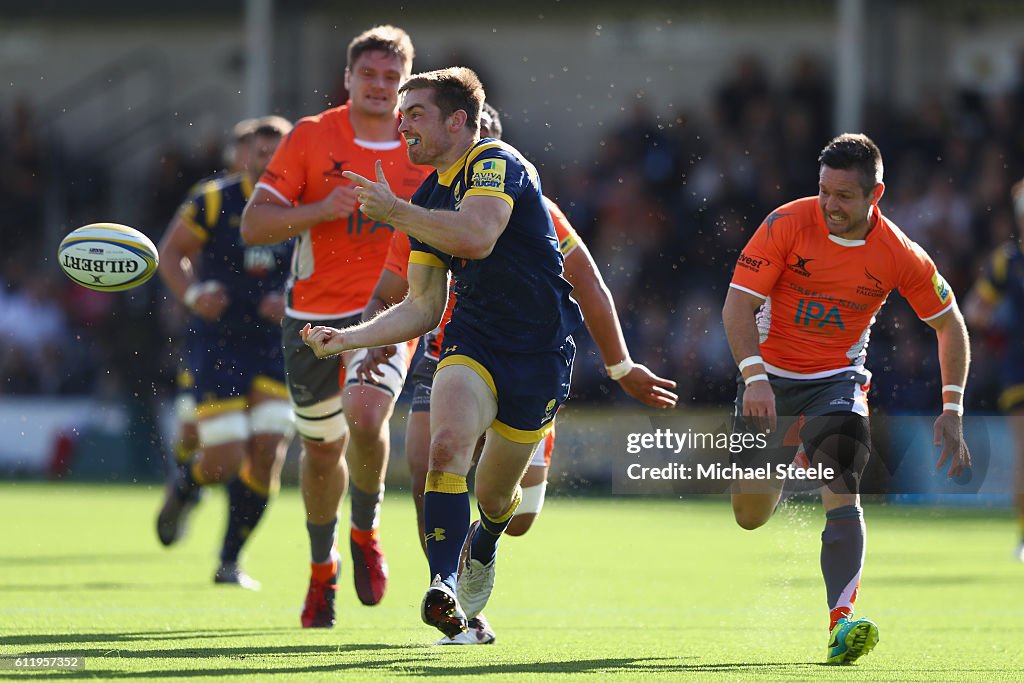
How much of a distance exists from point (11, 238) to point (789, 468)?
60.0 feet

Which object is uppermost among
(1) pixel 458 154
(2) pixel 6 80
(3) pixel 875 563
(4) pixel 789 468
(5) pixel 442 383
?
(2) pixel 6 80

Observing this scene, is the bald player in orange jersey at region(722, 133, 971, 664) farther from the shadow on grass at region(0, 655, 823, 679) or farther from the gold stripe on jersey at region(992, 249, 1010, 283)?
the gold stripe on jersey at region(992, 249, 1010, 283)

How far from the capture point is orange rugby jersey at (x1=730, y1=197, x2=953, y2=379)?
24.3 feet

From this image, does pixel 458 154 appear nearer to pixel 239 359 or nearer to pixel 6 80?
pixel 239 359

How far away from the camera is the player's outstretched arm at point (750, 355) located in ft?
23.4

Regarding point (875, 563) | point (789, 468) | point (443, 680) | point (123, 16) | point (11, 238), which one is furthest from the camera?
point (123, 16)

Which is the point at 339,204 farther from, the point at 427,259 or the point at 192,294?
the point at 192,294

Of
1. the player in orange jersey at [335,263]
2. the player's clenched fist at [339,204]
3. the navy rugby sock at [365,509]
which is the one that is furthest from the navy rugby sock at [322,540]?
the player's clenched fist at [339,204]

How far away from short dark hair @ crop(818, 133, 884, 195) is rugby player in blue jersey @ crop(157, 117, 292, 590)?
4121 millimetres

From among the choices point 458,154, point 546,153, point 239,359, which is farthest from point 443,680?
point 546,153

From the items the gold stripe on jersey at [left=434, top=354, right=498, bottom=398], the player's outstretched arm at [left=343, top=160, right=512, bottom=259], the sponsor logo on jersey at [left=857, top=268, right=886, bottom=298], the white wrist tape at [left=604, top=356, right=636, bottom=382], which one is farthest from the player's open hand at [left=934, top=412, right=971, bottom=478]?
the player's outstretched arm at [left=343, top=160, right=512, bottom=259]

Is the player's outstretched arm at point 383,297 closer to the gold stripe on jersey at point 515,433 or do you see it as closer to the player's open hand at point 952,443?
the gold stripe on jersey at point 515,433

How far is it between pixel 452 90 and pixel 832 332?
2170mm

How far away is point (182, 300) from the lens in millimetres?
11047
